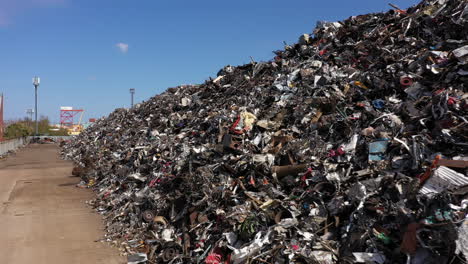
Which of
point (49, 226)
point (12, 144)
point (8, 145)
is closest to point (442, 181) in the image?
point (49, 226)

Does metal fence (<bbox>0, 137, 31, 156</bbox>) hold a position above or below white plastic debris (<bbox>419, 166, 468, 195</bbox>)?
below

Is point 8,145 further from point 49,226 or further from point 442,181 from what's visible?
point 442,181

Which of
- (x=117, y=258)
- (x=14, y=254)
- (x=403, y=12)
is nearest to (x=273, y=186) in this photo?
(x=117, y=258)

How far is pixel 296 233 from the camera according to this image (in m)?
4.46

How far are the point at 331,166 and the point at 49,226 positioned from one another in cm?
620

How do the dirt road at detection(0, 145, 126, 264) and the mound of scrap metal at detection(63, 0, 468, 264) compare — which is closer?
the mound of scrap metal at detection(63, 0, 468, 264)

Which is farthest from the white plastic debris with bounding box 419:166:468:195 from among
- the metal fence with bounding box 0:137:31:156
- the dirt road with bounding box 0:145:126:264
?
the metal fence with bounding box 0:137:31:156

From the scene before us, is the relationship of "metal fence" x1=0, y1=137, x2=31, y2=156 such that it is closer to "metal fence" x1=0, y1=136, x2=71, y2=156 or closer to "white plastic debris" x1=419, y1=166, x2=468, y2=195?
"metal fence" x1=0, y1=136, x2=71, y2=156

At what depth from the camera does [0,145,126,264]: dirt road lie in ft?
18.9

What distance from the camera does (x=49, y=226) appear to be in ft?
24.1

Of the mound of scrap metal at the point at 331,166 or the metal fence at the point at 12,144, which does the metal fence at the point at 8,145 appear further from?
the mound of scrap metal at the point at 331,166

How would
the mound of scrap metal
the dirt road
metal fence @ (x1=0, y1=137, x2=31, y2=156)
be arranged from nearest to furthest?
1. the mound of scrap metal
2. the dirt road
3. metal fence @ (x1=0, y1=137, x2=31, y2=156)

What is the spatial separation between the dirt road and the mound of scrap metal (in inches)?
16.9

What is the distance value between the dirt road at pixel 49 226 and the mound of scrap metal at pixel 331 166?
43 centimetres
